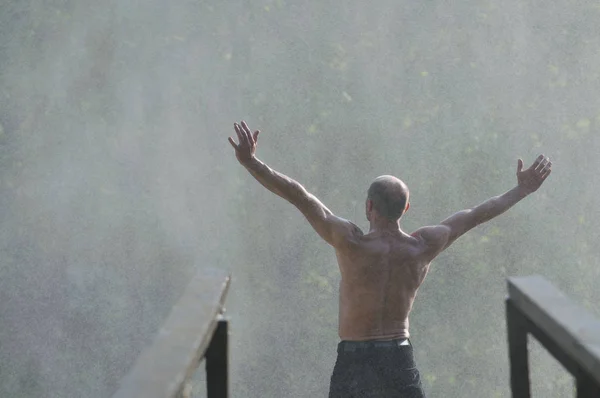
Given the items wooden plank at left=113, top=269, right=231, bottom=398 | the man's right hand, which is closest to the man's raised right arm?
the man's right hand

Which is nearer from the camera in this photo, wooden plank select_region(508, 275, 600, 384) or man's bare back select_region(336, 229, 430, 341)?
wooden plank select_region(508, 275, 600, 384)

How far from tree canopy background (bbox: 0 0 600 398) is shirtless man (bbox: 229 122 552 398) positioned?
8.81m

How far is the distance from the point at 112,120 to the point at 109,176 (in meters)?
0.82

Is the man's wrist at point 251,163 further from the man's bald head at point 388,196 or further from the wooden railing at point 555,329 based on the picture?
the wooden railing at point 555,329

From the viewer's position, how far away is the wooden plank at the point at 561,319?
2.32m

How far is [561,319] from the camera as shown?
2523 mm

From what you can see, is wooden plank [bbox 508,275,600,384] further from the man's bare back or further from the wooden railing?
the man's bare back

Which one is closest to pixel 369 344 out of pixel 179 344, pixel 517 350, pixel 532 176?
pixel 532 176

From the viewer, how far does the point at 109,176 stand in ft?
45.7

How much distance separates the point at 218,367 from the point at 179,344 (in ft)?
2.77

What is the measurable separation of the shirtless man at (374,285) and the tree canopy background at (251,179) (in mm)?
8815

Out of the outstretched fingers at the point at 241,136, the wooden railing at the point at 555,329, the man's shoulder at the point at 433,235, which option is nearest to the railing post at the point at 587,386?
the wooden railing at the point at 555,329

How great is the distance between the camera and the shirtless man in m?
4.59

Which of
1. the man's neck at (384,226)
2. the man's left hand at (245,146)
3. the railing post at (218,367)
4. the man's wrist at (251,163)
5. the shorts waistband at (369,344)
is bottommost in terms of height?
the railing post at (218,367)
